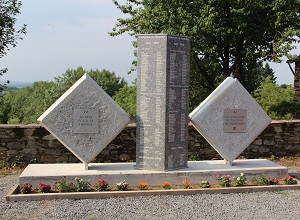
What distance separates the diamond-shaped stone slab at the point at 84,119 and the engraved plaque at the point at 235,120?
1.90 meters

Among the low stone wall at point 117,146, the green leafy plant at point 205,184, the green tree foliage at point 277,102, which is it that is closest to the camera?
the green leafy plant at point 205,184

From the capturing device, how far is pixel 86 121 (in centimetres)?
720

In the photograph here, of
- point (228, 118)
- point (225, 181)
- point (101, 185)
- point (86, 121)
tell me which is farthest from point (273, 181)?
point (86, 121)

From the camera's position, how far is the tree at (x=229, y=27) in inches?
610

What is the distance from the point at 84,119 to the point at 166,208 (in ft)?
7.29

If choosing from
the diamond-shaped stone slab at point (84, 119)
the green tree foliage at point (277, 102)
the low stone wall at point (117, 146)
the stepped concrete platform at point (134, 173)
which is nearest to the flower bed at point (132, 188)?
the stepped concrete platform at point (134, 173)

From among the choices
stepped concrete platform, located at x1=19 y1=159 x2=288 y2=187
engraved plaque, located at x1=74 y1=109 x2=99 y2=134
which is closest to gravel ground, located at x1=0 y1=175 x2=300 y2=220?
stepped concrete platform, located at x1=19 y1=159 x2=288 y2=187

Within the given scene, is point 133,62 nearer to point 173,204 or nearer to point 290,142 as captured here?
point 290,142

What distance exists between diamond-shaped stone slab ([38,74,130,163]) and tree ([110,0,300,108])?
8.50 metres

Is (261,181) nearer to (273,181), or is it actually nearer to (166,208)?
(273,181)

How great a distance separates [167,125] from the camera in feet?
23.9

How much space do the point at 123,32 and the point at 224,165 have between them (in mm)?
12356

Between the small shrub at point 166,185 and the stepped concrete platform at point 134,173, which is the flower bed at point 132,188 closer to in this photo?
the small shrub at point 166,185

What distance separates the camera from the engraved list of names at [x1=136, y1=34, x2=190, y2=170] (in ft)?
23.7
